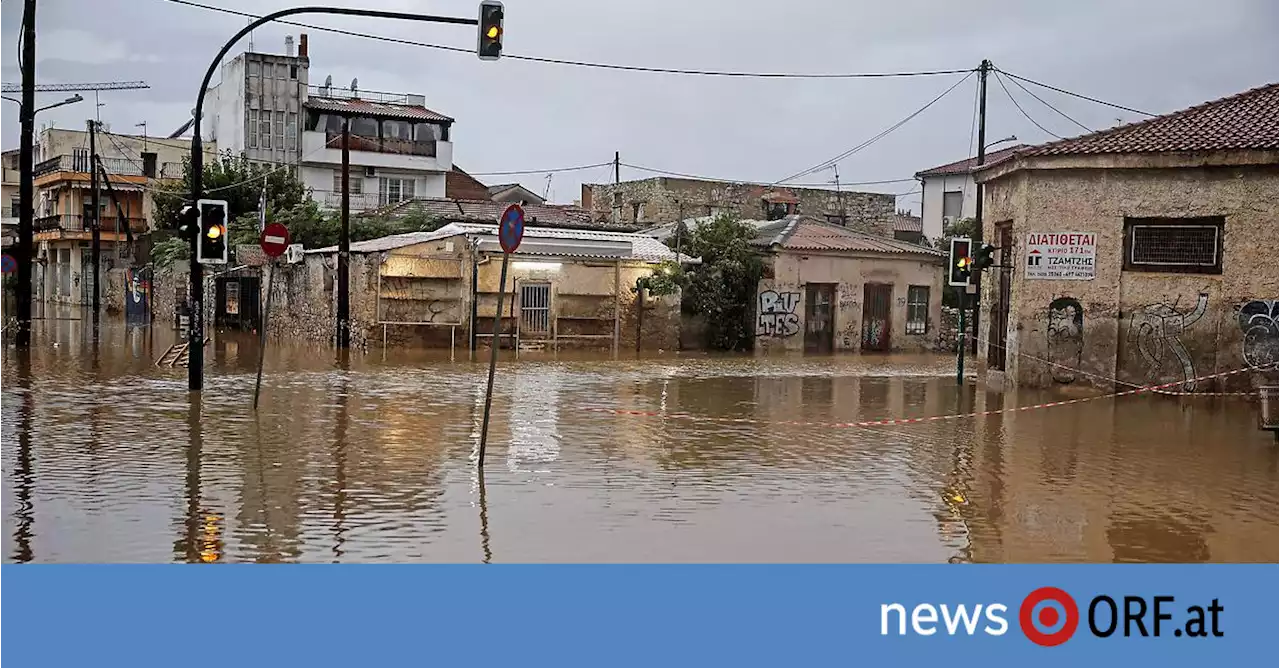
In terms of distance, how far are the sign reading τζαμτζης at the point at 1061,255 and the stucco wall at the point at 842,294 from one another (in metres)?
13.9

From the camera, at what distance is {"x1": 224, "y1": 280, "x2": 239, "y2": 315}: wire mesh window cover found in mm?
40500

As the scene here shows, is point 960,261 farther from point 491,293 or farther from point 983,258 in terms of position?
point 491,293

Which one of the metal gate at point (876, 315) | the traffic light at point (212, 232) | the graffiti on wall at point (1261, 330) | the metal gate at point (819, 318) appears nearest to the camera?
the traffic light at point (212, 232)

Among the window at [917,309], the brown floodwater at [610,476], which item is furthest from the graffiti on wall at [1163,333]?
the window at [917,309]

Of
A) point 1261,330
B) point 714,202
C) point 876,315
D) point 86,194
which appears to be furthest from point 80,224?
point 1261,330

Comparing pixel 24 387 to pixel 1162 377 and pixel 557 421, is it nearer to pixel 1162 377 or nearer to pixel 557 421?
pixel 557 421

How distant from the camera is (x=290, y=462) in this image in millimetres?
11664

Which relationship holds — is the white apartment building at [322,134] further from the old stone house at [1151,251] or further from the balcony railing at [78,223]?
the old stone house at [1151,251]

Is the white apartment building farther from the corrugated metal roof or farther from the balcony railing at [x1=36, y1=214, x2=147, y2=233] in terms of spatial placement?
the corrugated metal roof

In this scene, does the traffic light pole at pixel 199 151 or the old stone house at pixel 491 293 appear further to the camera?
the old stone house at pixel 491 293

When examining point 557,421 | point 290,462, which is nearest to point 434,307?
point 557,421

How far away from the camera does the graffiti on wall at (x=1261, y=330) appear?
62.2ft

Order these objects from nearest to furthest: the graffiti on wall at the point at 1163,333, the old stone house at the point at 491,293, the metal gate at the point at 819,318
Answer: the graffiti on wall at the point at 1163,333
the old stone house at the point at 491,293
the metal gate at the point at 819,318

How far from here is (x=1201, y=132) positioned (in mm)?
19812
